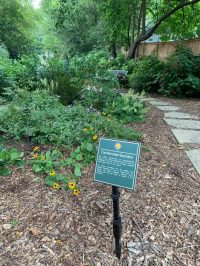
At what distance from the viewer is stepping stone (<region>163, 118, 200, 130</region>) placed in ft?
13.2

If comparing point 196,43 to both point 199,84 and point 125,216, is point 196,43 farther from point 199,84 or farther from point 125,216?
point 125,216

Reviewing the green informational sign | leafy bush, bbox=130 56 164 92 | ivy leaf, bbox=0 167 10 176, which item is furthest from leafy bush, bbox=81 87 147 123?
leafy bush, bbox=130 56 164 92

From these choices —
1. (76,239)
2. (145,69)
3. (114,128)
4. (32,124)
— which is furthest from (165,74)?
(76,239)

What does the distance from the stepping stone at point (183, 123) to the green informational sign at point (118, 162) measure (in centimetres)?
276

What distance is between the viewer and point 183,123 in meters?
4.16

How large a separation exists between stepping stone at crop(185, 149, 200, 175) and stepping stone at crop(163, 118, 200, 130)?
102 cm

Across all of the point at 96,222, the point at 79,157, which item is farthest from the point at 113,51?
the point at 96,222

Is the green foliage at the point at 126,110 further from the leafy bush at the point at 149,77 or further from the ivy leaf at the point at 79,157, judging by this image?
the leafy bush at the point at 149,77

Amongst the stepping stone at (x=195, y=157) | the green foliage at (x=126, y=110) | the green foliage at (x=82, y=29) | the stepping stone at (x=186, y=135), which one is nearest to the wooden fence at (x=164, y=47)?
the green foliage at (x=82, y=29)

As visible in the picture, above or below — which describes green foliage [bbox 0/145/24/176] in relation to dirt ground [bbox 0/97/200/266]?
above

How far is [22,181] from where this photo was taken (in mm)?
2193

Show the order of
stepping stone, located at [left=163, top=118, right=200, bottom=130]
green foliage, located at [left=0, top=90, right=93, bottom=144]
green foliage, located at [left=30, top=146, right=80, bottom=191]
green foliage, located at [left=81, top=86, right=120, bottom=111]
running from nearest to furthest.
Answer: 1. green foliage, located at [left=30, top=146, right=80, bottom=191]
2. green foliage, located at [left=0, top=90, right=93, bottom=144]
3. stepping stone, located at [left=163, top=118, right=200, bottom=130]
4. green foliage, located at [left=81, top=86, right=120, bottom=111]

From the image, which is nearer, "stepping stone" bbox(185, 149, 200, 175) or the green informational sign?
the green informational sign

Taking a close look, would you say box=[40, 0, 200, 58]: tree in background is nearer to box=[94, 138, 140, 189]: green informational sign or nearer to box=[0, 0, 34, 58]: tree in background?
box=[0, 0, 34, 58]: tree in background
